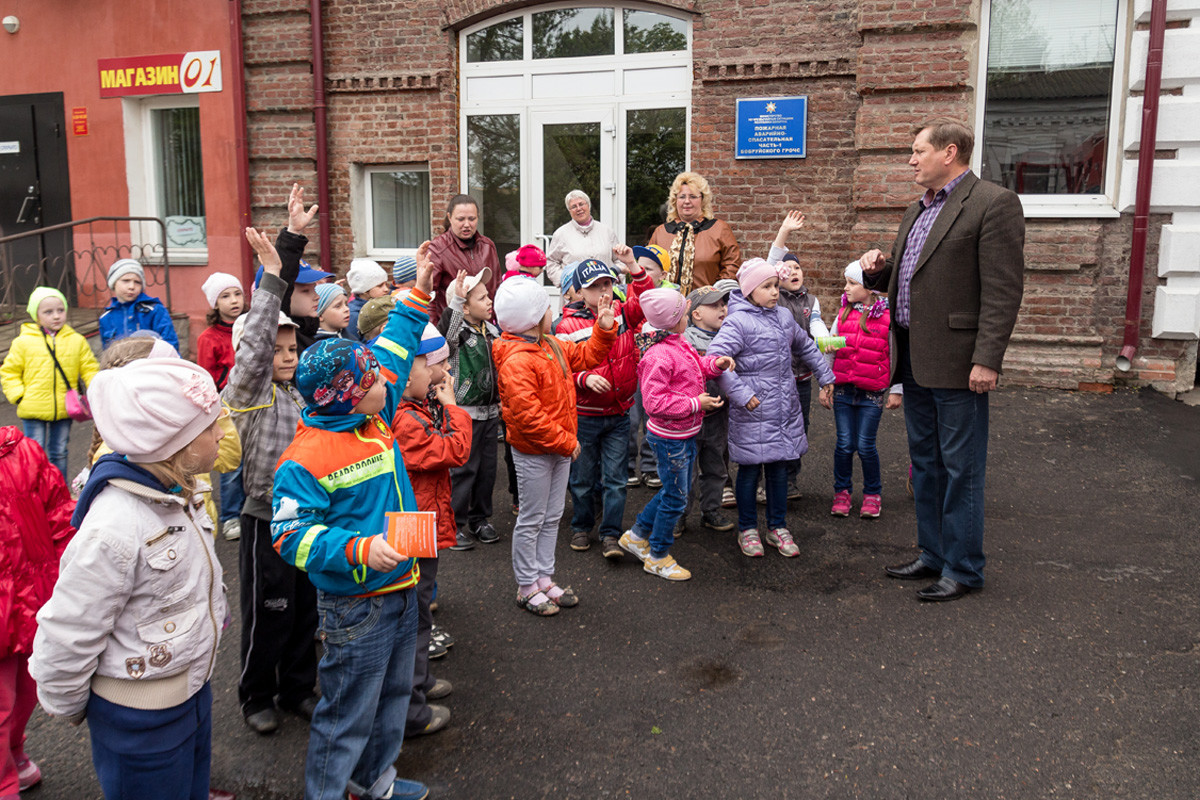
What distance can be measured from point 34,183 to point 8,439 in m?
11.0

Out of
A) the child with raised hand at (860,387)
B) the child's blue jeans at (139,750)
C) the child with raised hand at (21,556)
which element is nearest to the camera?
the child's blue jeans at (139,750)

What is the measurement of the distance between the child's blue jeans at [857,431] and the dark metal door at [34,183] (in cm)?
1032

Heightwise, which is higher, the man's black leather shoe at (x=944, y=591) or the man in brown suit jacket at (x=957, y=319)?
the man in brown suit jacket at (x=957, y=319)

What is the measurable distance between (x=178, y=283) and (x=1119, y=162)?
10.7m

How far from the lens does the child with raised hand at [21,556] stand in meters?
2.76

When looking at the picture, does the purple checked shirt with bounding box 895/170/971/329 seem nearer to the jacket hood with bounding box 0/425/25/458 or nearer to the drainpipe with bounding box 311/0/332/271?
the jacket hood with bounding box 0/425/25/458

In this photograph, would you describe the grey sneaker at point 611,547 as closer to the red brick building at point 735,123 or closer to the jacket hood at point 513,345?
the jacket hood at point 513,345

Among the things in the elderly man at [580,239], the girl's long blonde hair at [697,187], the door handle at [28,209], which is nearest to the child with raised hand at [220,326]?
the elderly man at [580,239]

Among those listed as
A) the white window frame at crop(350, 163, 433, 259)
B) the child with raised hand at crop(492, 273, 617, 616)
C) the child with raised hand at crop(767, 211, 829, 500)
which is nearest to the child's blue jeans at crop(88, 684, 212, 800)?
the child with raised hand at crop(492, 273, 617, 616)

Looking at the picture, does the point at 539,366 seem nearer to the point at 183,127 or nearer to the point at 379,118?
the point at 379,118

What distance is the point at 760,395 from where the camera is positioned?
501cm

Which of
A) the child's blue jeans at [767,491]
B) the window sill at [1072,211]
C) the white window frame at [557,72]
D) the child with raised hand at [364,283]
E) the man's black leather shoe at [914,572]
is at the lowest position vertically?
the man's black leather shoe at [914,572]

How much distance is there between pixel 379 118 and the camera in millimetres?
10578

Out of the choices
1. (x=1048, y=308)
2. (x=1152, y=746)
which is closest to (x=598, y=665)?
(x=1152, y=746)
